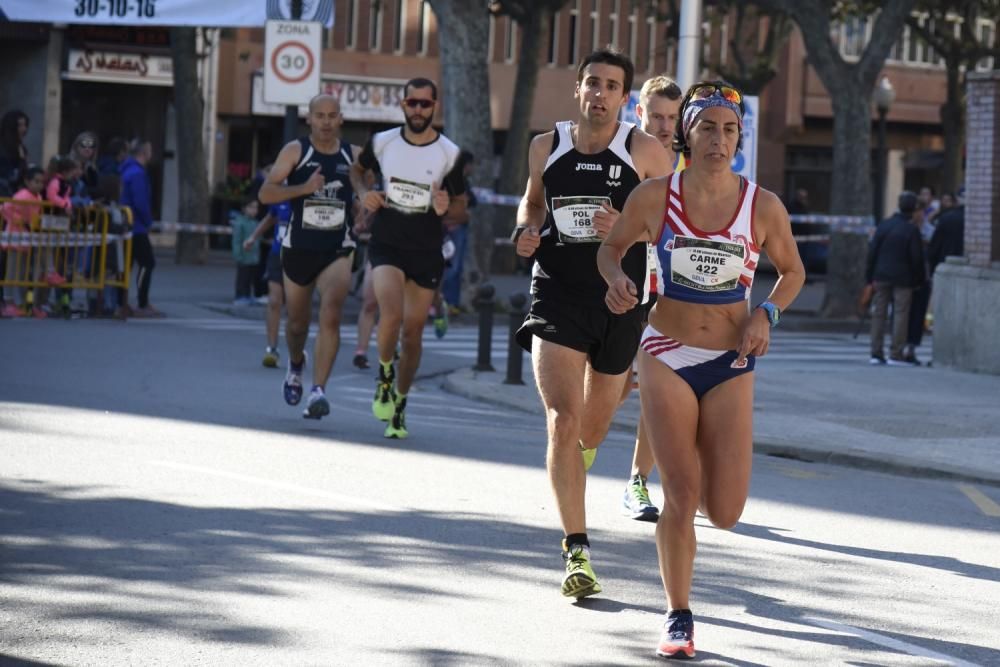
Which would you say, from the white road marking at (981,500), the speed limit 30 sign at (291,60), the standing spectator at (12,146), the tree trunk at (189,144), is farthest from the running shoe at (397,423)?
the tree trunk at (189,144)

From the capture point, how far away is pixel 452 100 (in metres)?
23.2

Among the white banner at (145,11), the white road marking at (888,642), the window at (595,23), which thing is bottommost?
the white road marking at (888,642)

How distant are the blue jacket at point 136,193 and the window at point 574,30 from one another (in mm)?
28856

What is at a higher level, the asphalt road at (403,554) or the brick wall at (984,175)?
the brick wall at (984,175)

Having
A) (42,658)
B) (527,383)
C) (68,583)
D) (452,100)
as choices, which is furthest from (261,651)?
(452,100)

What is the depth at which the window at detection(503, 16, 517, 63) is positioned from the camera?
46.8 meters

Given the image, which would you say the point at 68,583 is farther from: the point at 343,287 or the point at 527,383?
the point at 527,383

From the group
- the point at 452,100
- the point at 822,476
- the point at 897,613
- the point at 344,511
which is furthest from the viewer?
the point at 452,100

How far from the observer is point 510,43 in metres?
47.1

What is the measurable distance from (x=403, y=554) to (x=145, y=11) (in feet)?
50.8

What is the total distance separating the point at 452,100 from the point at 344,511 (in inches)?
597

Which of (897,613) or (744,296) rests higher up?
(744,296)

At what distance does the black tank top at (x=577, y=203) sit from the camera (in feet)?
24.3

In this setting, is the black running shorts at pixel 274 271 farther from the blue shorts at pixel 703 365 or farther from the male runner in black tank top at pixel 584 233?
the blue shorts at pixel 703 365
